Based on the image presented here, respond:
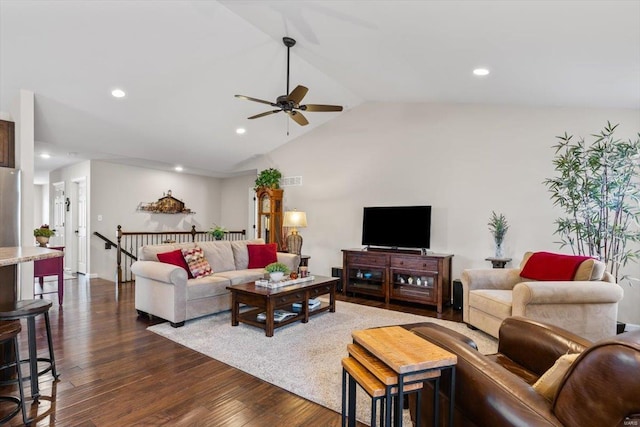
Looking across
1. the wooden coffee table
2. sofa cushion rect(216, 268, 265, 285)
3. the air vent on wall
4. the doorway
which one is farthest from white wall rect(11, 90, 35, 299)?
the air vent on wall

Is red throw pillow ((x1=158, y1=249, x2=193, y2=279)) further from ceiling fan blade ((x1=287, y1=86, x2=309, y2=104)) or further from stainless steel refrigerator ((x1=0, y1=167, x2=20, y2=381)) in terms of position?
ceiling fan blade ((x1=287, y1=86, x2=309, y2=104))

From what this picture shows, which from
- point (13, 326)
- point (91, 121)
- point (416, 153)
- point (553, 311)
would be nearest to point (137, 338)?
point (13, 326)

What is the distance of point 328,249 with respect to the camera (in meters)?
6.52

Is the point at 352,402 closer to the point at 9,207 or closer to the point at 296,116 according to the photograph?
the point at 296,116

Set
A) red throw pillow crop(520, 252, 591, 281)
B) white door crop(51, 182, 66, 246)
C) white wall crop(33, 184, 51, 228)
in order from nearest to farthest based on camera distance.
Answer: red throw pillow crop(520, 252, 591, 281)
white door crop(51, 182, 66, 246)
white wall crop(33, 184, 51, 228)

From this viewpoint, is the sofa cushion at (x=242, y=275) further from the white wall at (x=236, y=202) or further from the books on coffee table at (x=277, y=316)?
the white wall at (x=236, y=202)

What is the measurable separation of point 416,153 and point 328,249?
2399 mm

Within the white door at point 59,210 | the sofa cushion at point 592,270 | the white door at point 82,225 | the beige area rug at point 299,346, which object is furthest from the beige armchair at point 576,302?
the white door at point 59,210

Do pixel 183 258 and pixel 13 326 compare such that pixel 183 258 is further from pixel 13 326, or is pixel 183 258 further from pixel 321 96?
pixel 321 96

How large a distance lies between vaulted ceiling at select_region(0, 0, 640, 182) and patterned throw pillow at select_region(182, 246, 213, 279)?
226 cm

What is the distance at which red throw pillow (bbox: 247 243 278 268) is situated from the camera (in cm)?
516

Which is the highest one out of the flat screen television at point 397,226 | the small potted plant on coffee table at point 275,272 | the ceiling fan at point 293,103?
the ceiling fan at point 293,103

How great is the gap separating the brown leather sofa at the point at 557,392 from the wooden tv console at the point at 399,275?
293 centimetres

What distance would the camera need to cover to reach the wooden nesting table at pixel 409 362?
1.31m
